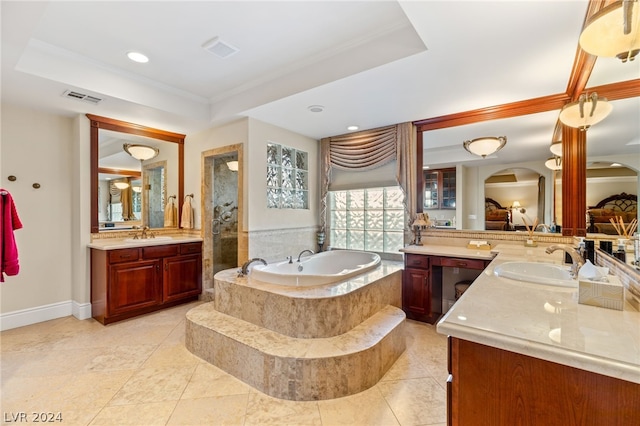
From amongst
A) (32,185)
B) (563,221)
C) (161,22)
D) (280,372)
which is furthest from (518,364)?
(32,185)

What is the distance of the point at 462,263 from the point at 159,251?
3594mm

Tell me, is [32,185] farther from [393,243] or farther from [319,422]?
[393,243]

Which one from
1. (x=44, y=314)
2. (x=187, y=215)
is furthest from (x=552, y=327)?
(x=44, y=314)

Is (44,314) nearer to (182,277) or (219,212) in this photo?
(182,277)

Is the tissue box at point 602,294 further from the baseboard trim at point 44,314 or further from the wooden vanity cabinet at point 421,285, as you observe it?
the baseboard trim at point 44,314

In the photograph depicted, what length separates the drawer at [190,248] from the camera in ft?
12.9

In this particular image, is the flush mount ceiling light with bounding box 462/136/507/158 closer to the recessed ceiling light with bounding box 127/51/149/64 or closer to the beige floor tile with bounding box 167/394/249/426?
the beige floor tile with bounding box 167/394/249/426

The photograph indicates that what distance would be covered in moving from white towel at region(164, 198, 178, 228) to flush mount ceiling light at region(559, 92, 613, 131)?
4714 millimetres

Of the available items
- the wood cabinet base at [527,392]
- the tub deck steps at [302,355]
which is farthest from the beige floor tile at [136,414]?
the wood cabinet base at [527,392]

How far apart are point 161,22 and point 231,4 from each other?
2.06 ft

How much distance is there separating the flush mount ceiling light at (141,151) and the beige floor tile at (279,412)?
12.0ft

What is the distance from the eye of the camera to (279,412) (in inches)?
71.5

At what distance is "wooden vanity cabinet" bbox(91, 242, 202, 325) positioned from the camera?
10.6 ft

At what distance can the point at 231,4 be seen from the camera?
2.05m
